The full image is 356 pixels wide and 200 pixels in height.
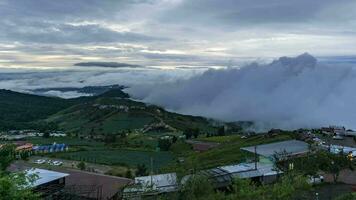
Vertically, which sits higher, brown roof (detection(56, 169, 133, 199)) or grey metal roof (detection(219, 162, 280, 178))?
grey metal roof (detection(219, 162, 280, 178))

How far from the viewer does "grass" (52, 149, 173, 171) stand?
340 ft

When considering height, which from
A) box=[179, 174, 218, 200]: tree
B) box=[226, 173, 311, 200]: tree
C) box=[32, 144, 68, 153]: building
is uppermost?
box=[226, 173, 311, 200]: tree

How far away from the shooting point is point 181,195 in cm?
3481

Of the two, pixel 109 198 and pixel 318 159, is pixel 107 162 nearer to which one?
pixel 109 198

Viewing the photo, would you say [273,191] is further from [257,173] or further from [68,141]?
[68,141]

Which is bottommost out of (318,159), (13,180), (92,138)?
(92,138)

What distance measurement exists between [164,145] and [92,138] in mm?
44233

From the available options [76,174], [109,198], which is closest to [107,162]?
[76,174]

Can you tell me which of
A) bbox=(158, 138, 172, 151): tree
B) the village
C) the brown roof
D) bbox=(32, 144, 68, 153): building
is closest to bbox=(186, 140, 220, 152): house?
bbox=(158, 138, 172, 151): tree

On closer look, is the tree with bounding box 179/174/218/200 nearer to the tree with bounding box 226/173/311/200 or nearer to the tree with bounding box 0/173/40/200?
the tree with bounding box 226/173/311/200

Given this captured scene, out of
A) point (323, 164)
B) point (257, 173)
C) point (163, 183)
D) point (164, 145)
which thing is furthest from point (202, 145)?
point (163, 183)

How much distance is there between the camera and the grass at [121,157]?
4085 inches

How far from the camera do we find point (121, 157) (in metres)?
112

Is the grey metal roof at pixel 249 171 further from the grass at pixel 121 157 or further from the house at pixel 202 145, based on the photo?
the house at pixel 202 145
